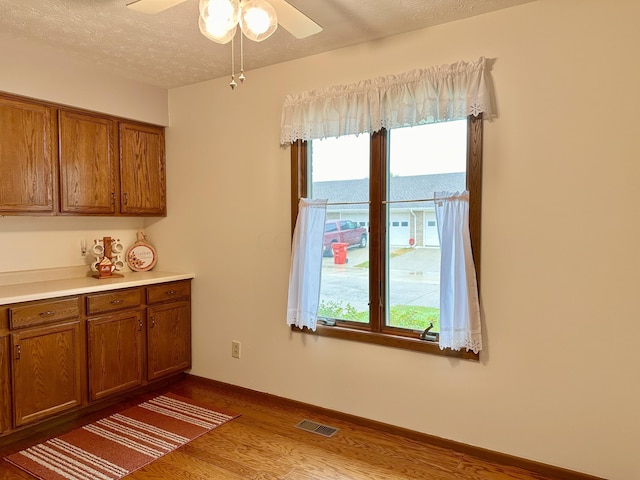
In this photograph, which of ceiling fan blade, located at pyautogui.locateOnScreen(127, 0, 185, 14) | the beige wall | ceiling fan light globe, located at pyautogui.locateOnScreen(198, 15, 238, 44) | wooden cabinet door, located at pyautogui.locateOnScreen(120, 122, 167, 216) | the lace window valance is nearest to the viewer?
ceiling fan light globe, located at pyautogui.locateOnScreen(198, 15, 238, 44)

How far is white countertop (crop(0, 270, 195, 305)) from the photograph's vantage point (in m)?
2.56

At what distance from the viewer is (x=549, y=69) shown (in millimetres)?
2176

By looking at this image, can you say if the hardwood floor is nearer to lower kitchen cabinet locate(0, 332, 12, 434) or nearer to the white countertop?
lower kitchen cabinet locate(0, 332, 12, 434)

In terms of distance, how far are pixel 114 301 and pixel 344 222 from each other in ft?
5.70

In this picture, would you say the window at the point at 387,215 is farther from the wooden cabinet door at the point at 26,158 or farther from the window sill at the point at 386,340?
the wooden cabinet door at the point at 26,158

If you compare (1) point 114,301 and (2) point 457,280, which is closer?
(2) point 457,280

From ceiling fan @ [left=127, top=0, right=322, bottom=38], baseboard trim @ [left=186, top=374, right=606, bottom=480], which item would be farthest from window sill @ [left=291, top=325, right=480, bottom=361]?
ceiling fan @ [left=127, top=0, right=322, bottom=38]

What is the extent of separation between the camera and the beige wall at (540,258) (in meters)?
2.04

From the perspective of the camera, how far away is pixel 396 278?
8.85ft

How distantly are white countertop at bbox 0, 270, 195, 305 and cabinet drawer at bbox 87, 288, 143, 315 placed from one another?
5 centimetres

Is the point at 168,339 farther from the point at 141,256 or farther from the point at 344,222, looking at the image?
the point at 344,222

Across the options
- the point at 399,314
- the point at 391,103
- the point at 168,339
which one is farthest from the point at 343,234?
the point at 168,339

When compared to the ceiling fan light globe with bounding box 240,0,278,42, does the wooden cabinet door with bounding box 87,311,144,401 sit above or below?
below

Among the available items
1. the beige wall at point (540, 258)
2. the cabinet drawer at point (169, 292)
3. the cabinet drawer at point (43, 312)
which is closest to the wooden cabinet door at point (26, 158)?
the beige wall at point (540, 258)
